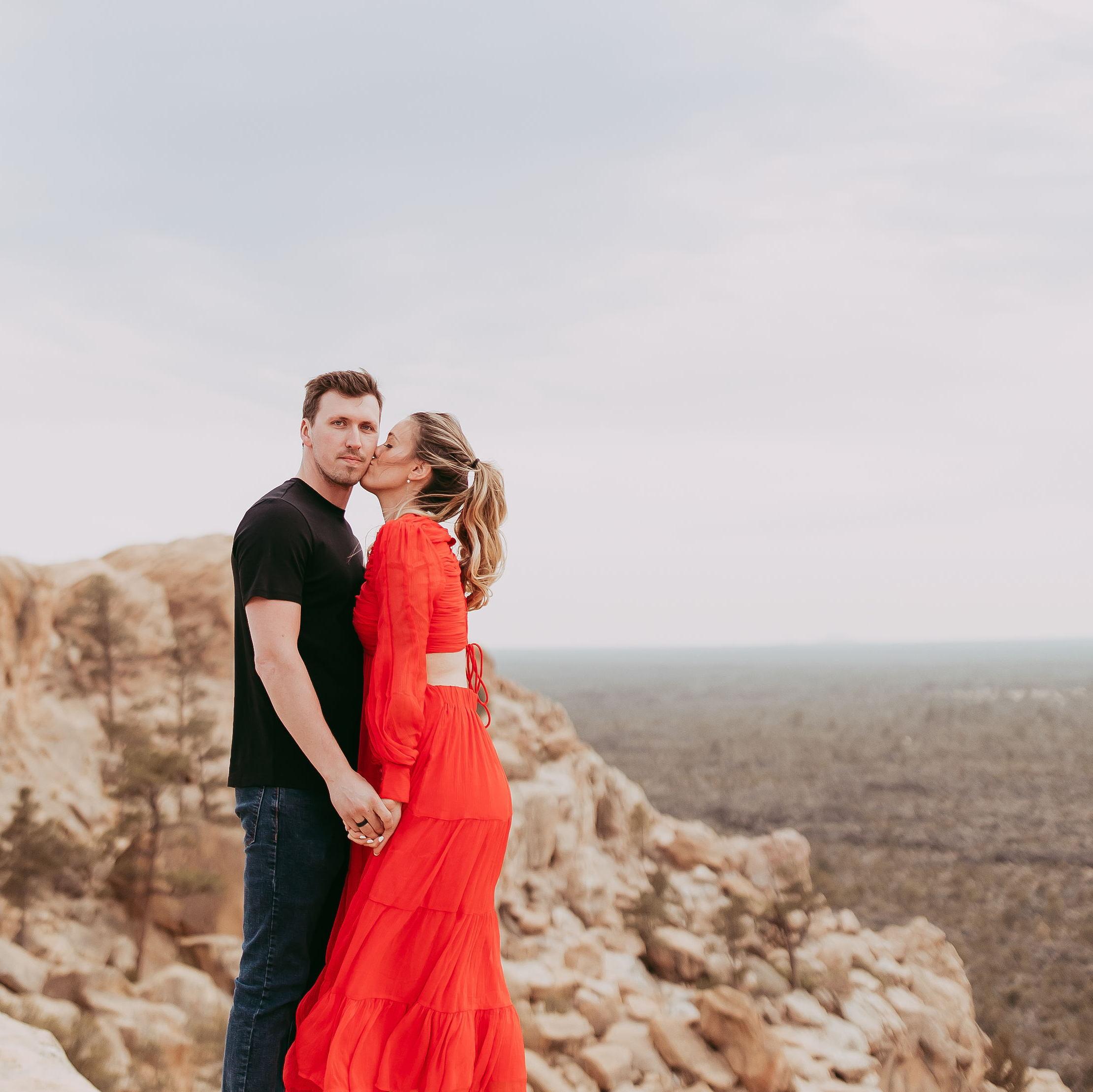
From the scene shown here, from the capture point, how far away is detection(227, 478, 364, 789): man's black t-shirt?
2.70m

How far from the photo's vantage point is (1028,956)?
550 inches

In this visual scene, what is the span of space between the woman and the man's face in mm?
211

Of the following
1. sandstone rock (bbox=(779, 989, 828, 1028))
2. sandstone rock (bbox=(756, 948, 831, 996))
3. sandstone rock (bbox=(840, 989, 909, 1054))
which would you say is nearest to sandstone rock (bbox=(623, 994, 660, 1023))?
sandstone rock (bbox=(779, 989, 828, 1028))

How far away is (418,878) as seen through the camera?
106 inches

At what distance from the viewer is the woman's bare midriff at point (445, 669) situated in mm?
2895

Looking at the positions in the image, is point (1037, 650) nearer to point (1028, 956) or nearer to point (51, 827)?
point (1028, 956)

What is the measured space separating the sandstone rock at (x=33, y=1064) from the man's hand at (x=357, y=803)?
1439 millimetres

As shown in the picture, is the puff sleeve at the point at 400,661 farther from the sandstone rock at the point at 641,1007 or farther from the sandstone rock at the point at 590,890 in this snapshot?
the sandstone rock at the point at 590,890

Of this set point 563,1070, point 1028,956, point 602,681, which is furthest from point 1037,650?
point 563,1070

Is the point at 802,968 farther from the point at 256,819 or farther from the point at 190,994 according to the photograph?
the point at 256,819

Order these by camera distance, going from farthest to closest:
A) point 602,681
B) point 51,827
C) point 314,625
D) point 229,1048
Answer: point 602,681 < point 51,827 < point 314,625 < point 229,1048

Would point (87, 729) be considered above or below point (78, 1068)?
above

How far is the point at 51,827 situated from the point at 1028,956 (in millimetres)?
13590

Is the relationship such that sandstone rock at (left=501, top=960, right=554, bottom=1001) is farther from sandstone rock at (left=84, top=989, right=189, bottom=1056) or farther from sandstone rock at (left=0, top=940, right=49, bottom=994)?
sandstone rock at (left=0, top=940, right=49, bottom=994)
